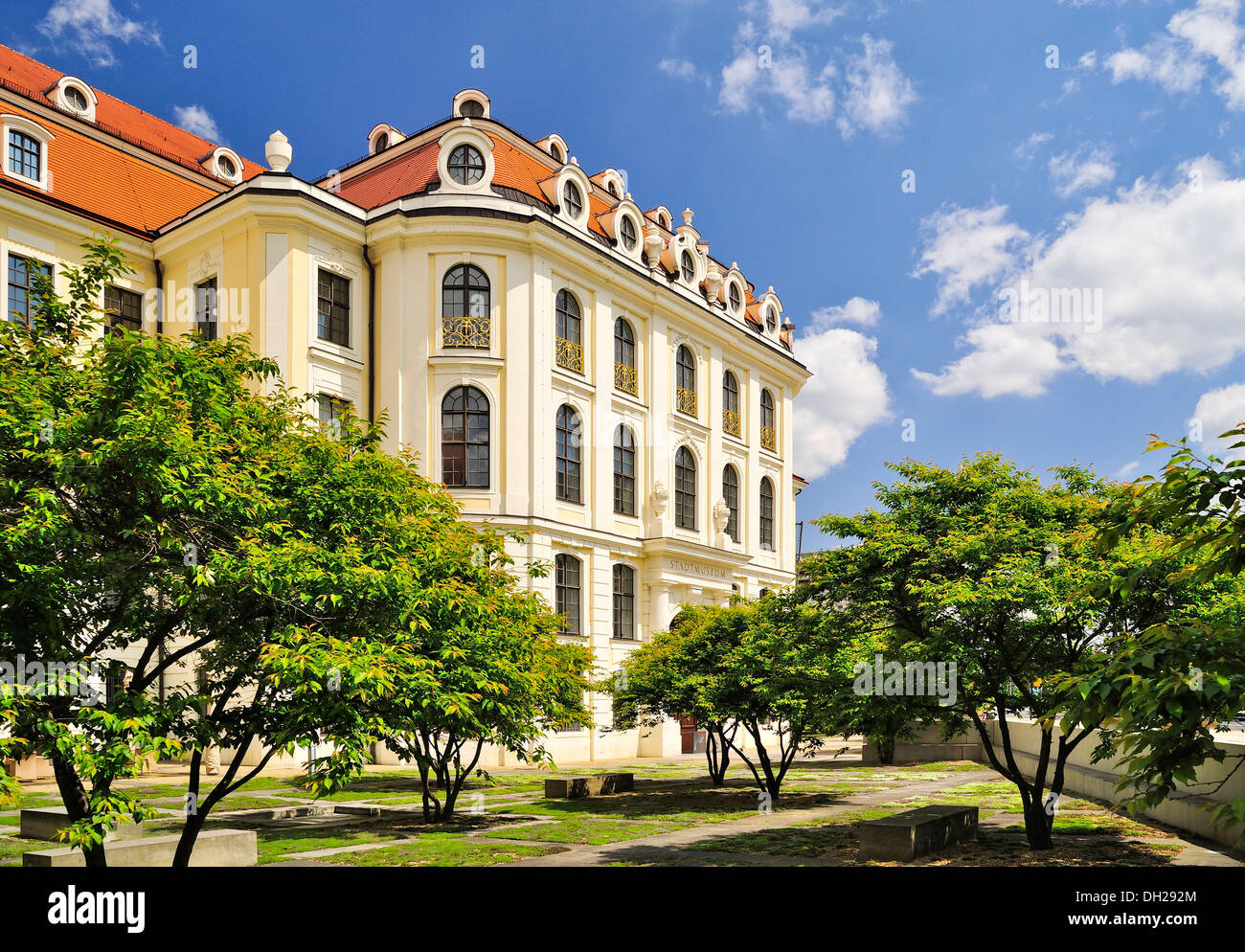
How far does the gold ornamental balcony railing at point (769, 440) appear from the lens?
51688mm

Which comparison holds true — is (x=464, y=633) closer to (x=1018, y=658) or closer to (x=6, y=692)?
(x=6, y=692)

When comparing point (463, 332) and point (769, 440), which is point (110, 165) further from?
point (769, 440)

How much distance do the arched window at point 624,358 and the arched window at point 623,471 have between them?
178 cm

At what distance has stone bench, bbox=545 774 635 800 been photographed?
23.4 meters

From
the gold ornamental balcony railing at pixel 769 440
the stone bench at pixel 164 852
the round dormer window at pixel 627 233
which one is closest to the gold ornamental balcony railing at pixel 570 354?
the round dormer window at pixel 627 233

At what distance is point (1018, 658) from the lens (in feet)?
47.2

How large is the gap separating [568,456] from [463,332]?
606 centimetres

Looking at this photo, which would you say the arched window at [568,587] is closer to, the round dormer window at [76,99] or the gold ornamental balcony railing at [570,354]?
the gold ornamental balcony railing at [570,354]

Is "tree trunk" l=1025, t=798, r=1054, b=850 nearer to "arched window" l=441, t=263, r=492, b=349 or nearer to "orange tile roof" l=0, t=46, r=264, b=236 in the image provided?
"arched window" l=441, t=263, r=492, b=349

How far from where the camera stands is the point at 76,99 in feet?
125

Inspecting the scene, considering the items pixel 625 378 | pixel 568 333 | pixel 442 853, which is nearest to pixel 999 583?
pixel 442 853
